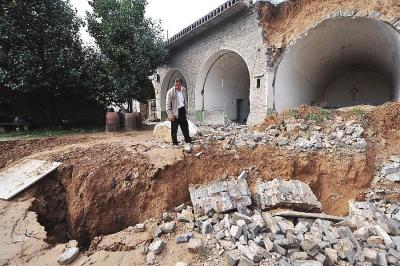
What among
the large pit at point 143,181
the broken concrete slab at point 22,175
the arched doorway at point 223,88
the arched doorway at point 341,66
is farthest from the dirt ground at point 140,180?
the arched doorway at point 223,88

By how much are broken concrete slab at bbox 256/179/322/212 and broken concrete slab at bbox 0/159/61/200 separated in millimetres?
4218

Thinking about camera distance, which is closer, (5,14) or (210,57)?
(5,14)

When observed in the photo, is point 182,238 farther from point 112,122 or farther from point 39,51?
point 39,51

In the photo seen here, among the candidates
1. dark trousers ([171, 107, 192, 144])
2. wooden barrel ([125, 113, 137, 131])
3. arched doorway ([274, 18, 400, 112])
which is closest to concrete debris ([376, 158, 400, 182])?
dark trousers ([171, 107, 192, 144])

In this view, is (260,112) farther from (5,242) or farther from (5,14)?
(5,14)

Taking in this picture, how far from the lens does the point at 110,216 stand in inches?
196

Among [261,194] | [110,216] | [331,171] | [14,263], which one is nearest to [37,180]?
[110,216]

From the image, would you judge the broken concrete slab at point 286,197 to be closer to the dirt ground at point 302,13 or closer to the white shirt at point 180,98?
the white shirt at point 180,98

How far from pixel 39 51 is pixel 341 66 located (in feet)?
47.8

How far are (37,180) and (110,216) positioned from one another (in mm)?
1579

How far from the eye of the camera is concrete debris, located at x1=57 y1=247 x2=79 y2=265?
3.26m

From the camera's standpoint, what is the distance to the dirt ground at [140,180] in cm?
471

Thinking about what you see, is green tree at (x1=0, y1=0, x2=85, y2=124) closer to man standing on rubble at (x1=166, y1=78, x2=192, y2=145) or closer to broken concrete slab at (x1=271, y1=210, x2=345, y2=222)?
man standing on rubble at (x1=166, y1=78, x2=192, y2=145)

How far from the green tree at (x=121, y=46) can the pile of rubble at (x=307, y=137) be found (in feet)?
20.2
